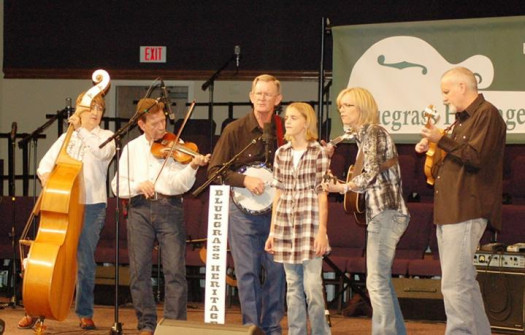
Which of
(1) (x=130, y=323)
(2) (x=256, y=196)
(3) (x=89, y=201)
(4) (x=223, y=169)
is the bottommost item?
(1) (x=130, y=323)

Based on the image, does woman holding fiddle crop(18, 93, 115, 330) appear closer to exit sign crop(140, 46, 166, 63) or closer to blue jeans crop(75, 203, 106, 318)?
blue jeans crop(75, 203, 106, 318)

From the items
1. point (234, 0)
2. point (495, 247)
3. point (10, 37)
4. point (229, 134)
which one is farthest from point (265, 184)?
point (10, 37)

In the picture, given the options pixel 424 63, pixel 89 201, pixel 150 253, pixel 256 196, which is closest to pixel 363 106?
pixel 256 196

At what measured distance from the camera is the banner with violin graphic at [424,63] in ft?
25.5

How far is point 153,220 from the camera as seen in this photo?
646 centimetres

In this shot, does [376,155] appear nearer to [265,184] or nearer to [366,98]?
[366,98]

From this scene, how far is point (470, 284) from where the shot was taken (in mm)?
5289

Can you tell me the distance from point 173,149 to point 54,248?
1070 millimetres

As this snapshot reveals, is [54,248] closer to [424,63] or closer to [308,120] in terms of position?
[308,120]

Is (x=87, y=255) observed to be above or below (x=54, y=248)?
below

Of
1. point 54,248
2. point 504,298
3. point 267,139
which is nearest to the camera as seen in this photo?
point 267,139

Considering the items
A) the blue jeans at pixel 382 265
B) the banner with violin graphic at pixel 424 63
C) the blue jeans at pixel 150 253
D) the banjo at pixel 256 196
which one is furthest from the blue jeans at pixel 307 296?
the banner with violin graphic at pixel 424 63

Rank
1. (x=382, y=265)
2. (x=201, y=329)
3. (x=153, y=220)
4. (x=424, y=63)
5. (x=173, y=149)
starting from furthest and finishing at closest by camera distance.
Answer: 1. (x=424, y=63)
2. (x=153, y=220)
3. (x=173, y=149)
4. (x=382, y=265)
5. (x=201, y=329)

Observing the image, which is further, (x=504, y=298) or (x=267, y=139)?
(x=504, y=298)
